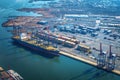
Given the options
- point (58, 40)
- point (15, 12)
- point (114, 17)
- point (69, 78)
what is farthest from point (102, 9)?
point (69, 78)

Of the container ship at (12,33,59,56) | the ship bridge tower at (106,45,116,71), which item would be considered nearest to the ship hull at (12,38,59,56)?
the container ship at (12,33,59,56)

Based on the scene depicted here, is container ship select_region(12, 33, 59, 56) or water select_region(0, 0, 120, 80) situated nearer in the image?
water select_region(0, 0, 120, 80)

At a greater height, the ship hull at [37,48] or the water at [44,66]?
the ship hull at [37,48]

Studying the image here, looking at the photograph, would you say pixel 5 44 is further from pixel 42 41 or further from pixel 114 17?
pixel 114 17

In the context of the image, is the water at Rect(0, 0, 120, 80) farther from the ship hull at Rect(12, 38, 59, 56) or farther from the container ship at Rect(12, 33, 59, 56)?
the container ship at Rect(12, 33, 59, 56)

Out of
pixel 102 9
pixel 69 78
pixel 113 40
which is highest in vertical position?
pixel 102 9

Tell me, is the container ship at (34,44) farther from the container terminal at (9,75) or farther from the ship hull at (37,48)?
the container terminal at (9,75)

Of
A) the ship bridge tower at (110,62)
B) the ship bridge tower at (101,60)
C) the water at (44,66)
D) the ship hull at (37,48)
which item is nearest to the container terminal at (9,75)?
the water at (44,66)

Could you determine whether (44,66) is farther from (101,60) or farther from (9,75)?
(101,60)
